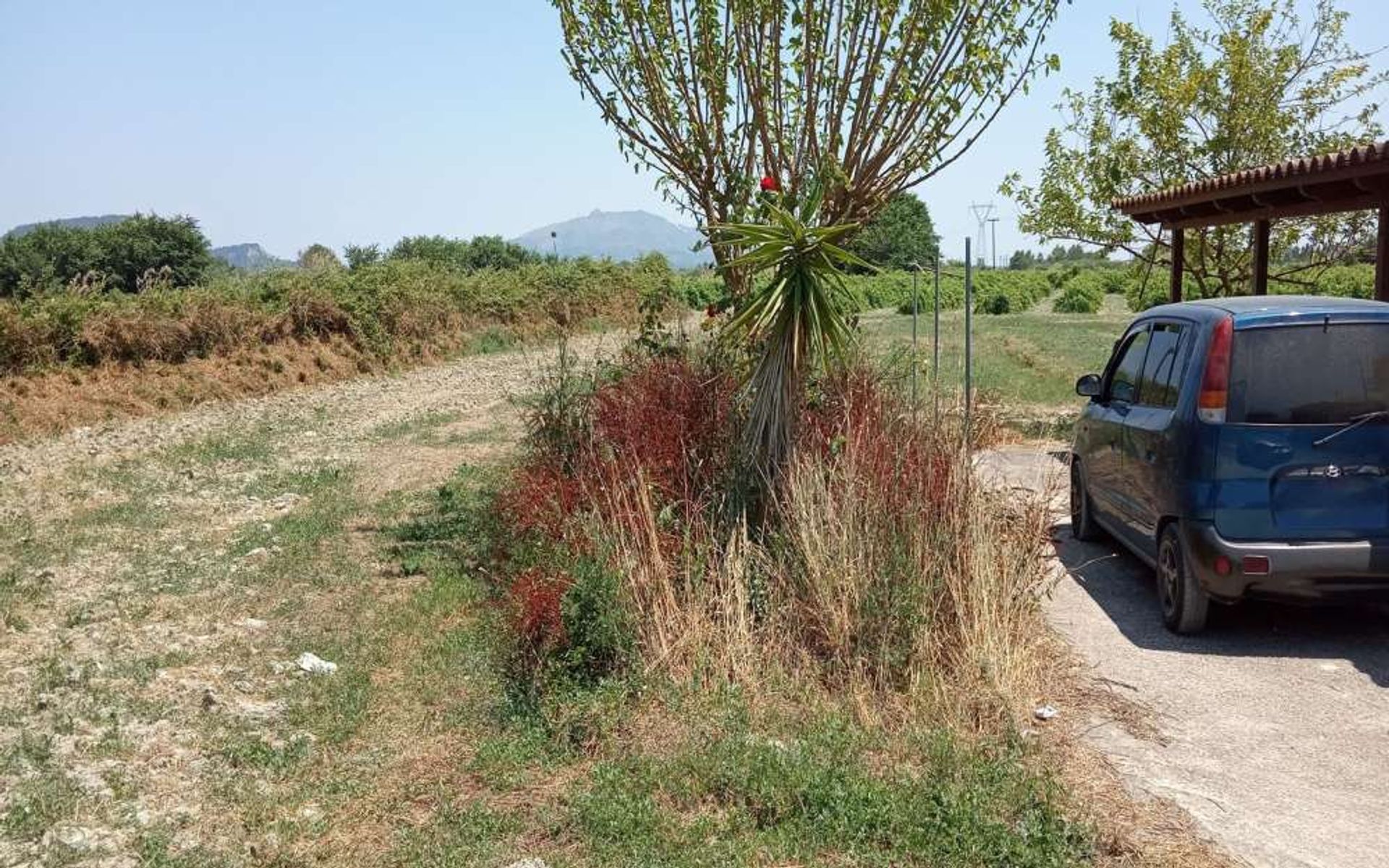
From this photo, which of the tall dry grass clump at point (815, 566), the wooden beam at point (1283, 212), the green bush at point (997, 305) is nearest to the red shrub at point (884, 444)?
the tall dry grass clump at point (815, 566)

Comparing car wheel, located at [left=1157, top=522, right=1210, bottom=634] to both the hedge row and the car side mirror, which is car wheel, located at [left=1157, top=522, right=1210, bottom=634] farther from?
the hedge row

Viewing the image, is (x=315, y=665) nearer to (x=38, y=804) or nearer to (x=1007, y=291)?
(x=38, y=804)

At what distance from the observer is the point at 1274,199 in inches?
407

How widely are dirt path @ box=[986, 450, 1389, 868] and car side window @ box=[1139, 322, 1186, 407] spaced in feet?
3.96

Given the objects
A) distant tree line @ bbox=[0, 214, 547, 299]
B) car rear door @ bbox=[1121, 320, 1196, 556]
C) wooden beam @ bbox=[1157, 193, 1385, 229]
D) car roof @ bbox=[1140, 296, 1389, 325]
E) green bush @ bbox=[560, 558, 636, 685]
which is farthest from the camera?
distant tree line @ bbox=[0, 214, 547, 299]

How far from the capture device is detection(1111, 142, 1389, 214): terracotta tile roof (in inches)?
311

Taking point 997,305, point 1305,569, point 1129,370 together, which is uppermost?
point 1129,370

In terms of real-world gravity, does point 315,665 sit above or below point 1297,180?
below

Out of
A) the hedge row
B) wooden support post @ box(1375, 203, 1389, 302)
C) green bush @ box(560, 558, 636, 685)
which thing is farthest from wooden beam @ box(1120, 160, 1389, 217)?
green bush @ box(560, 558, 636, 685)

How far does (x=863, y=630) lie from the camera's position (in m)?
5.71

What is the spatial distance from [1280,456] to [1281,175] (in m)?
4.20

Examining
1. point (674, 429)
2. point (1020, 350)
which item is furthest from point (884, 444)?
point (1020, 350)

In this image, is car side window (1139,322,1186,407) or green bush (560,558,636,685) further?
car side window (1139,322,1186,407)

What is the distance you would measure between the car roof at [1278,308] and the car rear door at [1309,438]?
0.23ft
